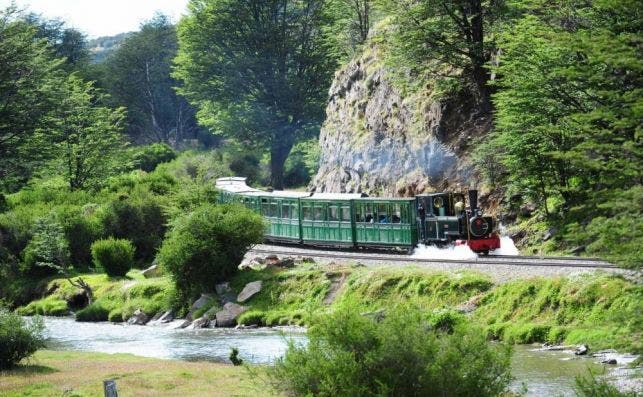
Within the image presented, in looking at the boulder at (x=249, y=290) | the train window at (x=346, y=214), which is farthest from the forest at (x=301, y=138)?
the train window at (x=346, y=214)

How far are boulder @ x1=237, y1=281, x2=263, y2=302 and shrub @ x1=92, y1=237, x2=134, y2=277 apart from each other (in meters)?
12.9

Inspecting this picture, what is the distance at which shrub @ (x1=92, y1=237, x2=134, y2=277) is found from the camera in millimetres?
53219

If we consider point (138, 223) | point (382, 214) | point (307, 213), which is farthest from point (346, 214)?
point (138, 223)

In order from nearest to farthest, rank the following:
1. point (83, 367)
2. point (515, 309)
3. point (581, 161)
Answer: point (581, 161) < point (83, 367) < point (515, 309)

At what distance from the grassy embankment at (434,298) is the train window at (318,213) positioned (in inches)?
199

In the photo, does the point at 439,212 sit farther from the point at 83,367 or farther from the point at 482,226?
the point at 83,367

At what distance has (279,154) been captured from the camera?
276 ft

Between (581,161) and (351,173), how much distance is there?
42497mm

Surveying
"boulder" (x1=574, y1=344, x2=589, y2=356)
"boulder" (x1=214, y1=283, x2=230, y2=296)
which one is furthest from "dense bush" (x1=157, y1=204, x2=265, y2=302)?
"boulder" (x1=574, y1=344, x2=589, y2=356)

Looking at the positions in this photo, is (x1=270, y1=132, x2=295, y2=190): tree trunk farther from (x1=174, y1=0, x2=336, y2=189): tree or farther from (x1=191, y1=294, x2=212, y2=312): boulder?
(x1=191, y1=294, x2=212, y2=312): boulder

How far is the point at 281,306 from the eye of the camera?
40.3m

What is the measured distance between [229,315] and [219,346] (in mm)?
5675

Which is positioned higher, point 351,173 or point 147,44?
point 147,44

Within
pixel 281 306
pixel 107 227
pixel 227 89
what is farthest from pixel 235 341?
pixel 227 89
